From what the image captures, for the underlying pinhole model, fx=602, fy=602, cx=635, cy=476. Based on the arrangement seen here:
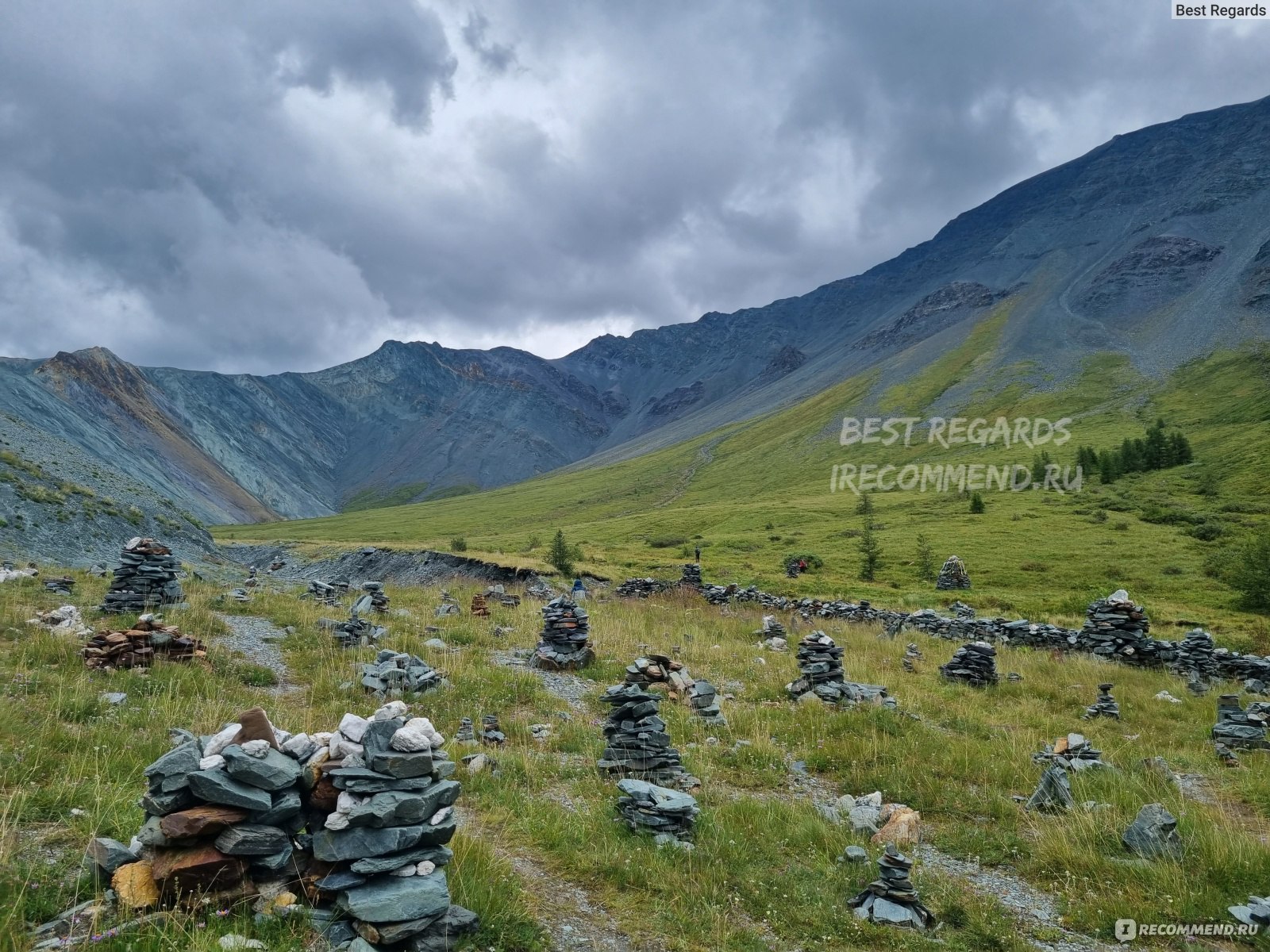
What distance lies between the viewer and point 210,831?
4715 millimetres

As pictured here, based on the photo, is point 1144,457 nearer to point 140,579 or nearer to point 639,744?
point 639,744

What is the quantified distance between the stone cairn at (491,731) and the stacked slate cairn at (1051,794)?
8257 mm

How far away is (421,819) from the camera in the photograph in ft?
17.1

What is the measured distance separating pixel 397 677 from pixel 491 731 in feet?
9.93

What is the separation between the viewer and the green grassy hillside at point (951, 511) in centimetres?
4128

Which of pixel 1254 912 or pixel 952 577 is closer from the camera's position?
pixel 1254 912

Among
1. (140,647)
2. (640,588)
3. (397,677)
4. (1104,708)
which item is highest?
(140,647)

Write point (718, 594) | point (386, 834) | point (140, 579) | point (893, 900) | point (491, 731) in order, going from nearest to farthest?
point (386, 834)
point (893, 900)
point (491, 731)
point (140, 579)
point (718, 594)

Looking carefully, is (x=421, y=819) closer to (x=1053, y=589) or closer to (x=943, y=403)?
(x=1053, y=589)

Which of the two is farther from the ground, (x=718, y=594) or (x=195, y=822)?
(x=195, y=822)

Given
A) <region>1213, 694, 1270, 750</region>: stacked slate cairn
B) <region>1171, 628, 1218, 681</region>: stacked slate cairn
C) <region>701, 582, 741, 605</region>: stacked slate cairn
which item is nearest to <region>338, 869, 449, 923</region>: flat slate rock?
<region>1213, 694, 1270, 750</region>: stacked slate cairn

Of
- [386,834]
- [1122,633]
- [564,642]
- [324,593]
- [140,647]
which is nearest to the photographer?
[386,834]

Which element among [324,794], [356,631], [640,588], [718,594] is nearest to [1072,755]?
[324,794]

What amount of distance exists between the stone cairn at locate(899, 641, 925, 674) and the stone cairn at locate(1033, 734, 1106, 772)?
26.1 ft
